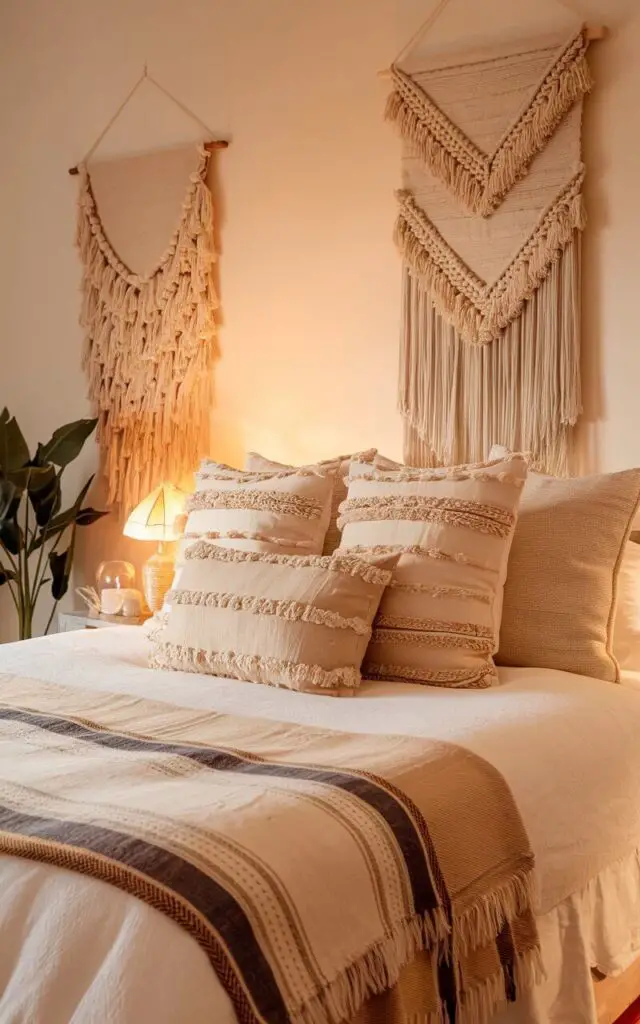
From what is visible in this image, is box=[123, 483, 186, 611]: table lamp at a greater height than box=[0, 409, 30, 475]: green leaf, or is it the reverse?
box=[0, 409, 30, 475]: green leaf

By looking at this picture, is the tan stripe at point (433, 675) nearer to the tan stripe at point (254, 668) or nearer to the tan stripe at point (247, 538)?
the tan stripe at point (254, 668)

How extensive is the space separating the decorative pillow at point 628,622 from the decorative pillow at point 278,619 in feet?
1.98

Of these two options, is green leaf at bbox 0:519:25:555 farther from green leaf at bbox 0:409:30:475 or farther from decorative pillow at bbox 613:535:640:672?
decorative pillow at bbox 613:535:640:672

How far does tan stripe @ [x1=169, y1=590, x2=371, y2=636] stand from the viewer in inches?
89.7

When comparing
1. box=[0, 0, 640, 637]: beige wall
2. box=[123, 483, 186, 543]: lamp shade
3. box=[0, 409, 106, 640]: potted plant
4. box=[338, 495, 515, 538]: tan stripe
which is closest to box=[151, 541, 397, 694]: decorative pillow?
box=[338, 495, 515, 538]: tan stripe

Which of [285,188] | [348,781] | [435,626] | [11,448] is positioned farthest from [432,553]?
[11,448]

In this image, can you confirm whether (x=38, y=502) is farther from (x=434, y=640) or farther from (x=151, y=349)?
(x=434, y=640)

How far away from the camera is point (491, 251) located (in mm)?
3037

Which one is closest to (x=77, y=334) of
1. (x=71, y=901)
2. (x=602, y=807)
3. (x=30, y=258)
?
(x=30, y=258)

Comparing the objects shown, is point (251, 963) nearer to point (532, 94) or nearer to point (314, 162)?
point (532, 94)

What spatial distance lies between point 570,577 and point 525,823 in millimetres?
809

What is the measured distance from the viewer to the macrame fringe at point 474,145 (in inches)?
114

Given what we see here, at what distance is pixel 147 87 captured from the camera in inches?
148

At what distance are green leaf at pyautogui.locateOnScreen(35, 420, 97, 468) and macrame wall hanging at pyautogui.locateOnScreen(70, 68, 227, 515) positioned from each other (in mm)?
121
